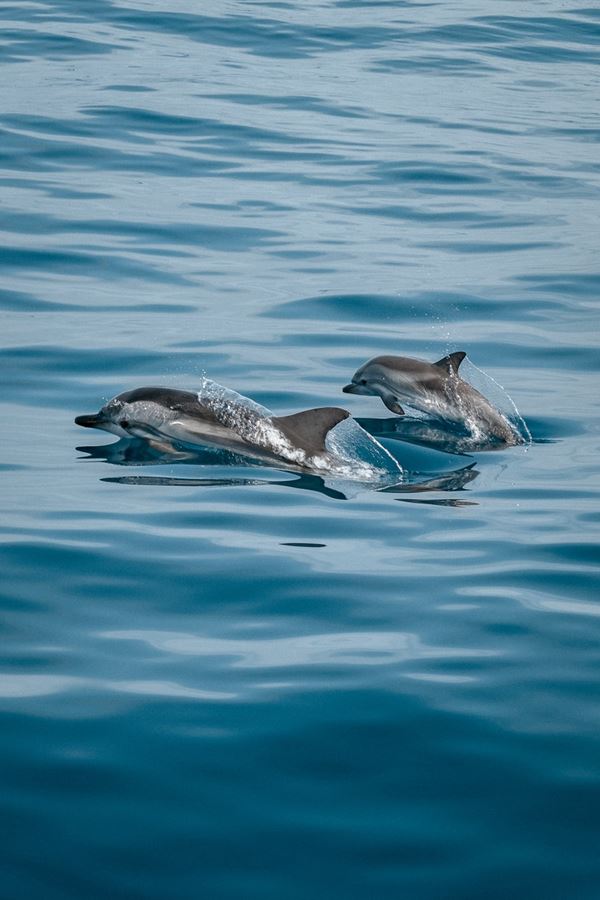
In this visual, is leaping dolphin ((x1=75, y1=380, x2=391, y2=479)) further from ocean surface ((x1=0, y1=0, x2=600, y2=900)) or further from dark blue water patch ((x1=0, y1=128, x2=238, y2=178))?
dark blue water patch ((x1=0, y1=128, x2=238, y2=178))

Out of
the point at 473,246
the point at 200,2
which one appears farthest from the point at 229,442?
the point at 200,2

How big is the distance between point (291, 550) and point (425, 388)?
411cm

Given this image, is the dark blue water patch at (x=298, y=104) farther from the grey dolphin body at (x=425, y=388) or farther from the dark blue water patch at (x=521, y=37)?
the grey dolphin body at (x=425, y=388)

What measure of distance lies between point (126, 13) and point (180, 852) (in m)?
28.8

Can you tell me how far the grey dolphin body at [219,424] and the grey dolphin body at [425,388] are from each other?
159 centimetres

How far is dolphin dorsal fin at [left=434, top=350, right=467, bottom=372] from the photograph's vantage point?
1081cm

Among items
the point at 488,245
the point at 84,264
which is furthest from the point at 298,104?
the point at 84,264

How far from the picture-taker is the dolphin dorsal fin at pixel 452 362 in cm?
1081

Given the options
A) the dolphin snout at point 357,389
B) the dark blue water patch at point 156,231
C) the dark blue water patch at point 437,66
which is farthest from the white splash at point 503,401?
the dark blue water patch at point 437,66

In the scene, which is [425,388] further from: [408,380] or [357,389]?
[357,389]

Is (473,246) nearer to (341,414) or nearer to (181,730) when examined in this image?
(341,414)

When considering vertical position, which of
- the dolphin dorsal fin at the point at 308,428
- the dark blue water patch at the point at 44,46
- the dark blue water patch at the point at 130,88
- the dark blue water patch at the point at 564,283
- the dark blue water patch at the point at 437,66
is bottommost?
the dark blue water patch at the point at 564,283

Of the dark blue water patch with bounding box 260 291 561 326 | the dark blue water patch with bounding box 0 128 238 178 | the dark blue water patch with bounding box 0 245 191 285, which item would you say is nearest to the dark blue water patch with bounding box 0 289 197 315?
the dark blue water patch with bounding box 260 291 561 326

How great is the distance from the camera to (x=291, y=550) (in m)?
6.76
